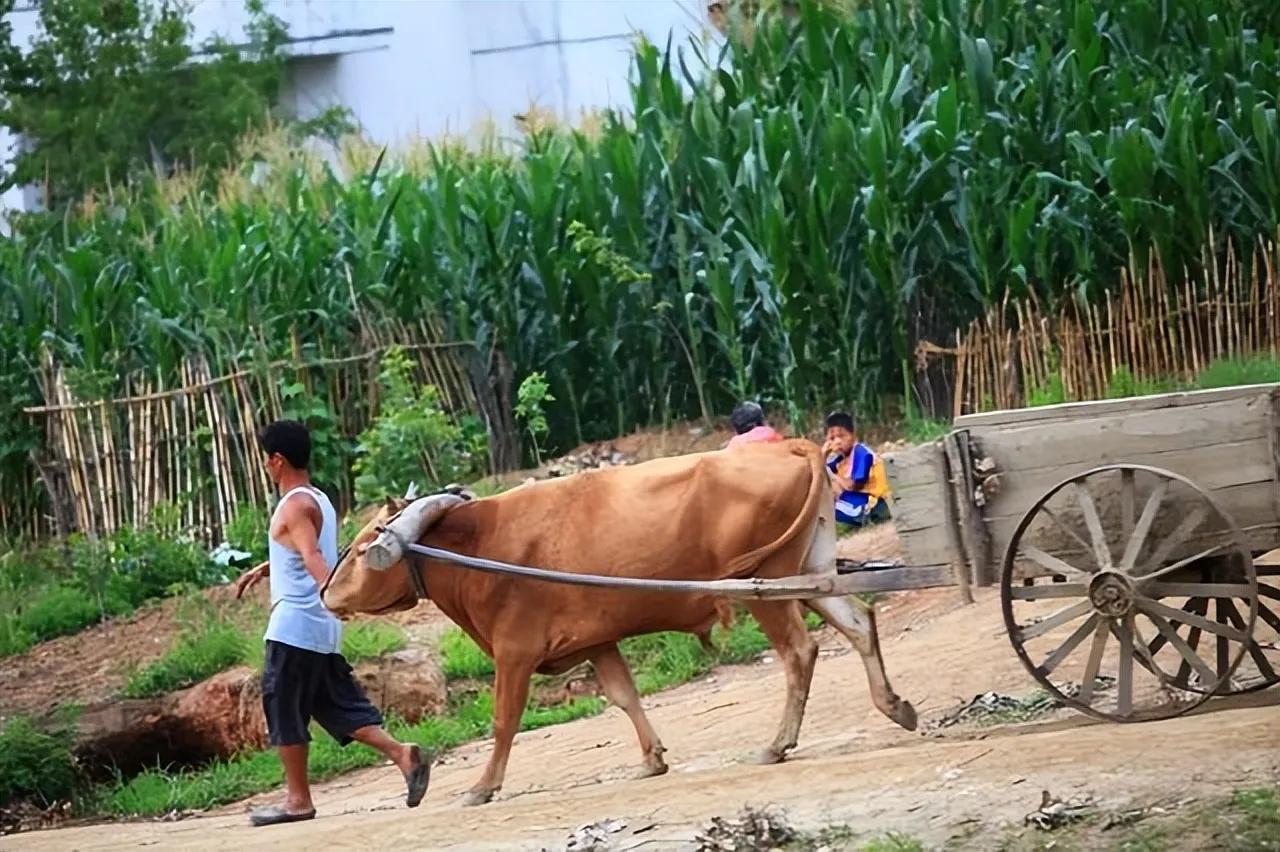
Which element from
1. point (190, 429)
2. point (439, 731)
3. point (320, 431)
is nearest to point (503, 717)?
point (439, 731)

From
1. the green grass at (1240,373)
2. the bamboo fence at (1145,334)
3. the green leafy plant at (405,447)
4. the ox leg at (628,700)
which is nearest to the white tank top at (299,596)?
the ox leg at (628,700)

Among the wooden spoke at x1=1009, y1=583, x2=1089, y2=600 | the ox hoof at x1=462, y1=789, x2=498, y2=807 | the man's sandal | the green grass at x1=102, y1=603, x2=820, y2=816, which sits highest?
the wooden spoke at x1=1009, y1=583, x2=1089, y2=600

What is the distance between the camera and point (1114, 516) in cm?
688

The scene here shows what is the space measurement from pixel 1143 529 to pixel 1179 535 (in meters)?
0.16

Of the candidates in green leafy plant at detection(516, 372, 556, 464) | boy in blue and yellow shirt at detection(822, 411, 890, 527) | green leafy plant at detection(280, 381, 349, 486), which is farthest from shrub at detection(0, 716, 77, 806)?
green leafy plant at detection(516, 372, 556, 464)

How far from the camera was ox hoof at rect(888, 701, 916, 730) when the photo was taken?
7.45 metres

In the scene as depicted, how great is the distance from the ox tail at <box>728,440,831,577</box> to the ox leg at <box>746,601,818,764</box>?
0.15 meters

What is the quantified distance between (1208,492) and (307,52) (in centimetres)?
Answer: 2246

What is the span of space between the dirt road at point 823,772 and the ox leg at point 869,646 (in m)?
0.17

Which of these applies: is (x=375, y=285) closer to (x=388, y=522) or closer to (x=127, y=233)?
(x=127, y=233)

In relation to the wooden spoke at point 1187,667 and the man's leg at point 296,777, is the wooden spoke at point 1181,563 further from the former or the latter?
the man's leg at point 296,777

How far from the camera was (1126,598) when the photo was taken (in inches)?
263

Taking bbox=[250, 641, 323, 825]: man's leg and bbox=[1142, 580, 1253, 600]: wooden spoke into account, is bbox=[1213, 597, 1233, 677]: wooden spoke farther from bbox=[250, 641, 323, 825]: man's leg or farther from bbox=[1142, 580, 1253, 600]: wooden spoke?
bbox=[250, 641, 323, 825]: man's leg

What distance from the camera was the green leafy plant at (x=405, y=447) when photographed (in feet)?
43.0
